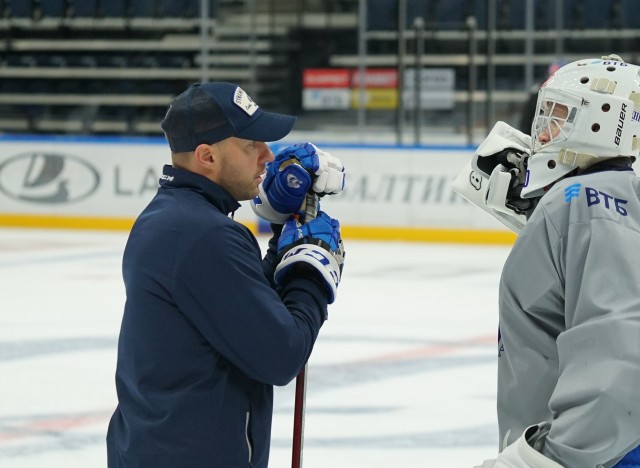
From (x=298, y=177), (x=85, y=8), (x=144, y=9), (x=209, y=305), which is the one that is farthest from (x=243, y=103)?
(x=85, y=8)

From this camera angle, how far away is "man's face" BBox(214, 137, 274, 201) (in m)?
1.84

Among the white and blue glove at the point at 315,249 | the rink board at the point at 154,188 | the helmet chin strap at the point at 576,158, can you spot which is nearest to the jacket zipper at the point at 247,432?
the white and blue glove at the point at 315,249

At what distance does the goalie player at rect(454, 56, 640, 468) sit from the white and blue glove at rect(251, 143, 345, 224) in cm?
Answer: 39

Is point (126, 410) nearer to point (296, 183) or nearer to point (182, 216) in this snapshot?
point (182, 216)

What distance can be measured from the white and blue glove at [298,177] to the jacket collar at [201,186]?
0.13 meters

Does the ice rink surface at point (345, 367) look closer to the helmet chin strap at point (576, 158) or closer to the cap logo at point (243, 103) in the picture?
the cap logo at point (243, 103)

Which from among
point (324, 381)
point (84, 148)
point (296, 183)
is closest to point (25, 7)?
point (84, 148)

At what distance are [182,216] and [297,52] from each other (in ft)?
32.6

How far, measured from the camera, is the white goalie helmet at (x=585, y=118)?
160 centimetres

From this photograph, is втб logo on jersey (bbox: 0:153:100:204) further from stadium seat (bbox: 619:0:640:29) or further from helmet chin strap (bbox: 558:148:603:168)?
helmet chin strap (bbox: 558:148:603:168)

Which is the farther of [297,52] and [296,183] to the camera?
[297,52]

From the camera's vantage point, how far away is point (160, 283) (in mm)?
1753

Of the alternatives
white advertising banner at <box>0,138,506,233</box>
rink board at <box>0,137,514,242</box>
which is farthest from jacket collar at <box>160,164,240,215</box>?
rink board at <box>0,137,514,242</box>

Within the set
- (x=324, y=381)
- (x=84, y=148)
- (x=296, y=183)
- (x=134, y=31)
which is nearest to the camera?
(x=296, y=183)
